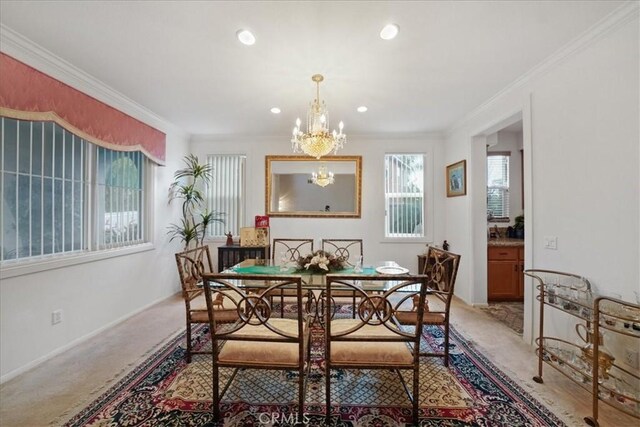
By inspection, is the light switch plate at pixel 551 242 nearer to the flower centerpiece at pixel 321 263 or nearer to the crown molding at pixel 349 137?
the flower centerpiece at pixel 321 263

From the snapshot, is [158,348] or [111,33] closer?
[111,33]

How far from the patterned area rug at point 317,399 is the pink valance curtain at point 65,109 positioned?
2286 mm

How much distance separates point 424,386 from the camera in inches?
81.6

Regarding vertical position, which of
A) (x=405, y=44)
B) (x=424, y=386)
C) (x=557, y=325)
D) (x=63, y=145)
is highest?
(x=405, y=44)

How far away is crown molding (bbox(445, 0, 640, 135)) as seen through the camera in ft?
6.00

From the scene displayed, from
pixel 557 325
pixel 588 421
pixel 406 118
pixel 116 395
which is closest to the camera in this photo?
pixel 588 421

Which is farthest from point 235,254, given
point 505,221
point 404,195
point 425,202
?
point 505,221

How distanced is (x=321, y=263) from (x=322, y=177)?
229 cm

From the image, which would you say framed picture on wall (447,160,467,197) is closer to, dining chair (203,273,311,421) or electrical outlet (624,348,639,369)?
electrical outlet (624,348,639,369)

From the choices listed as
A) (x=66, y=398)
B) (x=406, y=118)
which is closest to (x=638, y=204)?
(x=406, y=118)

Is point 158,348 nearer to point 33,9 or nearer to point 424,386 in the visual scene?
point 424,386

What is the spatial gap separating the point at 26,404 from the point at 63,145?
7.23ft

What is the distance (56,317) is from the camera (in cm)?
252

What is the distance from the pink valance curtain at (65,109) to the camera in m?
2.12
